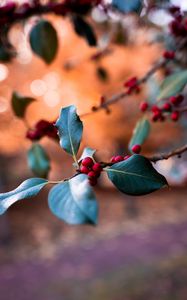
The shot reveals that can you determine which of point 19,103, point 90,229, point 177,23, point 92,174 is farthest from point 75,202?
point 90,229

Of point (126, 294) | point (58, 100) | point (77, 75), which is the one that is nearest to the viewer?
point (126, 294)

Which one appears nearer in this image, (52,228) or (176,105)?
(176,105)

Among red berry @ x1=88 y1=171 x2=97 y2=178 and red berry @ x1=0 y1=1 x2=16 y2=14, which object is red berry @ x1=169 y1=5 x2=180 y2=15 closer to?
red berry @ x1=0 y1=1 x2=16 y2=14

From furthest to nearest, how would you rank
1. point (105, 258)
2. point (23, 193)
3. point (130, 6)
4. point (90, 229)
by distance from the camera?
point (90, 229), point (105, 258), point (130, 6), point (23, 193)

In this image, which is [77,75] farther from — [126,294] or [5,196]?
[5,196]

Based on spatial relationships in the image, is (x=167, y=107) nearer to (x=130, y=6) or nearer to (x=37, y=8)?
(x=130, y=6)

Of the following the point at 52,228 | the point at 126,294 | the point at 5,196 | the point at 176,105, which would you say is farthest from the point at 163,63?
the point at 52,228

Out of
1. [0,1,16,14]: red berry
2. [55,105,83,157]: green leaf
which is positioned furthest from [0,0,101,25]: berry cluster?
[55,105,83,157]: green leaf
